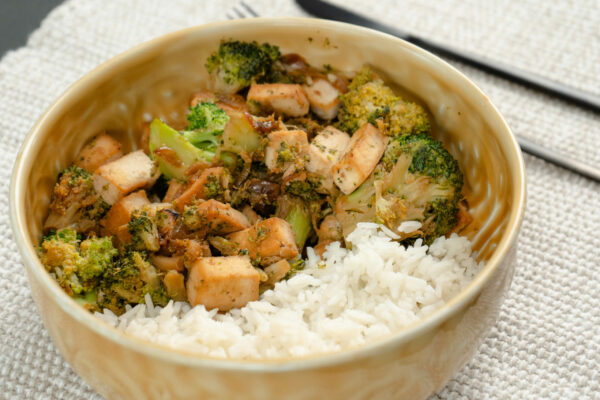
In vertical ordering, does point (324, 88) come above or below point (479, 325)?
above

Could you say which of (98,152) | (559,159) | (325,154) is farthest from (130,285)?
(559,159)

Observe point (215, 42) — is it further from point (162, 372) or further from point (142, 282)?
point (162, 372)

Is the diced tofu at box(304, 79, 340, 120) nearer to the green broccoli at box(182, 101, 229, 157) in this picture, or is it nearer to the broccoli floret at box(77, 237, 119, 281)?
the green broccoli at box(182, 101, 229, 157)

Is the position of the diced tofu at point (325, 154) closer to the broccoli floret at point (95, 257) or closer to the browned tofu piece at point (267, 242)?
the browned tofu piece at point (267, 242)

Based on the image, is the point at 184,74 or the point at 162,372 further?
the point at 184,74

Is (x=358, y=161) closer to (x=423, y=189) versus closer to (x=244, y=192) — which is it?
(x=423, y=189)

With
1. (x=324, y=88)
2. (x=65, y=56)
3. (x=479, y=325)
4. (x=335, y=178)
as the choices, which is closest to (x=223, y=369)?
(x=479, y=325)

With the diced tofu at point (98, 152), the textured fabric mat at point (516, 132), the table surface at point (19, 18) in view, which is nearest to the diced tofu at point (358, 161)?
the textured fabric mat at point (516, 132)
